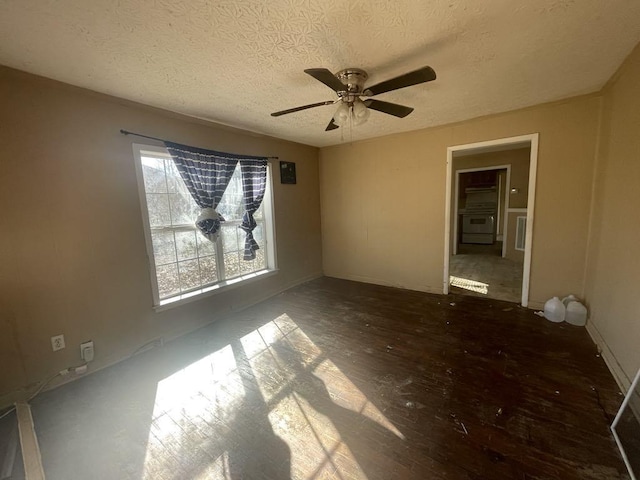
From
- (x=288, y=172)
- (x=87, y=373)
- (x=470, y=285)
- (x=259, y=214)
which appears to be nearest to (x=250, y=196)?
(x=259, y=214)

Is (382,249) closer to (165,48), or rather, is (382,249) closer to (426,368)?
(426,368)

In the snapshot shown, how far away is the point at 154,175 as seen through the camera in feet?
8.66

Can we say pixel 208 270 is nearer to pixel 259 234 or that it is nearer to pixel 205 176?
pixel 259 234

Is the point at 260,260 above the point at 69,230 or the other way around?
the other way around

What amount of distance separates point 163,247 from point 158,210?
0.38m

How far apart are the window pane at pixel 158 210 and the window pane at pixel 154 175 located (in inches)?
2.5

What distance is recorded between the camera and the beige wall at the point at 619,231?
183cm

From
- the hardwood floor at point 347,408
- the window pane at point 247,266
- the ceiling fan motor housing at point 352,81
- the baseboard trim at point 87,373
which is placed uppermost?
the ceiling fan motor housing at point 352,81

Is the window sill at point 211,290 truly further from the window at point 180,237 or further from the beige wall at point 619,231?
the beige wall at point 619,231

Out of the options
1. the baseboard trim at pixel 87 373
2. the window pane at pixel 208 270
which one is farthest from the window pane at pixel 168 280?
the baseboard trim at pixel 87 373

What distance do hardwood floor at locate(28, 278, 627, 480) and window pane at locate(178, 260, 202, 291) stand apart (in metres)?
0.57

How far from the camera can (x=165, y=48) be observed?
63.6 inches

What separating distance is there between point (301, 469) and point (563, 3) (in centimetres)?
276

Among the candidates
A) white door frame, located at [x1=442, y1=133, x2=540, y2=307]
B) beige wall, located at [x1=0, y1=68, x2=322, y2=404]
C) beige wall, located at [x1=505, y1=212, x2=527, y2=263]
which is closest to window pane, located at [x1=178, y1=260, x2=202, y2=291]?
beige wall, located at [x1=0, y1=68, x2=322, y2=404]
